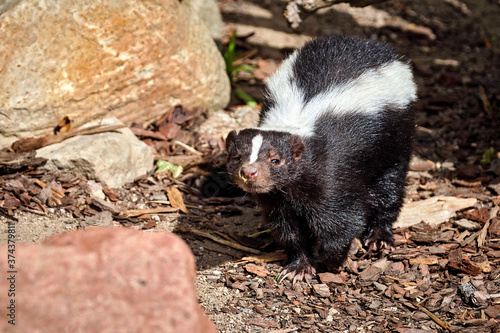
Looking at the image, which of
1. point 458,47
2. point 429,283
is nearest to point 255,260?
point 429,283

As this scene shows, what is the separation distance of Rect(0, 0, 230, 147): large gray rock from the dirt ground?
48.1 inches

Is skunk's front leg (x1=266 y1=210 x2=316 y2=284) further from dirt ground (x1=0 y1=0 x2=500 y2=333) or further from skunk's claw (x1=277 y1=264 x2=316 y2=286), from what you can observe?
dirt ground (x1=0 y1=0 x2=500 y2=333)

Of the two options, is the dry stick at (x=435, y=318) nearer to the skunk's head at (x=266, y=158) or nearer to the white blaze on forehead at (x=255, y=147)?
the skunk's head at (x=266, y=158)

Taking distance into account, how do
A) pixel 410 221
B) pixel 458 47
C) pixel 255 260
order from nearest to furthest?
pixel 255 260 < pixel 410 221 < pixel 458 47

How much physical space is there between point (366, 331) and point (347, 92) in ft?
7.63

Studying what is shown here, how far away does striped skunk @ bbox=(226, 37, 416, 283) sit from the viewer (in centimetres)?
523

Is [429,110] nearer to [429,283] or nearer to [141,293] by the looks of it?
[429,283]

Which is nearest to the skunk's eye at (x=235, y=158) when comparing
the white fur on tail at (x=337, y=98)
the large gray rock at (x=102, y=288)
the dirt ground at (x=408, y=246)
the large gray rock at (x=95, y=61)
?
the white fur on tail at (x=337, y=98)

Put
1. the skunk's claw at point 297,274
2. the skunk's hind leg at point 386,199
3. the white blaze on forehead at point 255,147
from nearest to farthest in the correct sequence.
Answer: the white blaze on forehead at point 255,147
the skunk's claw at point 297,274
the skunk's hind leg at point 386,199

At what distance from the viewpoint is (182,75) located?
25.3 ft

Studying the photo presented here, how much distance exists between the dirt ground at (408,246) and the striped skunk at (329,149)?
14.6 inches

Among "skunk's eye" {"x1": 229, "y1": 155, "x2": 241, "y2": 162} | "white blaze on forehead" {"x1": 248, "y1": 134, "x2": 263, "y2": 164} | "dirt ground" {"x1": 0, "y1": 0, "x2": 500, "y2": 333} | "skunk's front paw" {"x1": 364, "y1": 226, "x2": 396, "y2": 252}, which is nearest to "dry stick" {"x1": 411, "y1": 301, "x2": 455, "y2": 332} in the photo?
"dirt ground" {"x1": 0, "y1": 0, "x2": 500, "y2": 333}

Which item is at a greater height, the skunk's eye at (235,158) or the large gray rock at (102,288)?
the large gray rock at (102,288)

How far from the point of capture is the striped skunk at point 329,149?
5234 mm
